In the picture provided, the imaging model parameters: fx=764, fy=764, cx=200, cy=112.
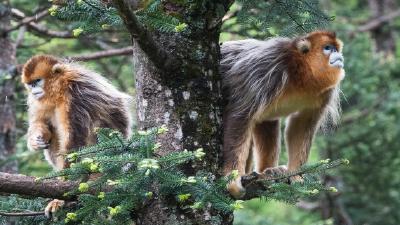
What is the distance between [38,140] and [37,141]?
0.04 ft

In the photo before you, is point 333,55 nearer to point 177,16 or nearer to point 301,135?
point 301,135

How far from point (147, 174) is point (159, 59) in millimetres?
817

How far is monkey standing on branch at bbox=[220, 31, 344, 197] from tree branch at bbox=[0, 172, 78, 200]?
2.78 feet

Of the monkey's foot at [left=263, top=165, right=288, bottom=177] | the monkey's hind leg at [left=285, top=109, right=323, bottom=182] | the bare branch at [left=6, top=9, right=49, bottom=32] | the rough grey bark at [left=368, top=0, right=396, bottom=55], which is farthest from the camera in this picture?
the rough grey bark at [left=368, top=0, right=396, bottom=55]

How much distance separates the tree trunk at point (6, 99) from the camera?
5.96 metres

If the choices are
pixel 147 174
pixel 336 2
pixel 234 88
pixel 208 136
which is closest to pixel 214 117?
pixel 208 136

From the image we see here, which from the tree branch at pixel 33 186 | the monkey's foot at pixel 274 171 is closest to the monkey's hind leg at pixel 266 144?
the monkey's foot at pixel 274 171

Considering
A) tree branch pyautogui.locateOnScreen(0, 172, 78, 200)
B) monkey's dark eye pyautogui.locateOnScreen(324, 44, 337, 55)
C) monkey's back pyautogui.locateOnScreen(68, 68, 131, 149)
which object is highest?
monkey's dark eye pyautogui.locateOnScreen(324, 44, 337, 55)

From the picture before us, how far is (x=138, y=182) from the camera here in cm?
301

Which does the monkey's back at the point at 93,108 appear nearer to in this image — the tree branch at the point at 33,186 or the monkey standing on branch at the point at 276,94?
the monkey standing on branch at the point at 276,94

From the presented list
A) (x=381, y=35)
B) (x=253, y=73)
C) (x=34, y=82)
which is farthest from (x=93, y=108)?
(x=381, y=35)

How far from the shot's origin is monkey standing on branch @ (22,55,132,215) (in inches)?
179

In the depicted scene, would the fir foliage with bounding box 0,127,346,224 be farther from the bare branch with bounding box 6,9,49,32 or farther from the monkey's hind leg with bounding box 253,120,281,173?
the bare branch with bounding box 6,9,49,32

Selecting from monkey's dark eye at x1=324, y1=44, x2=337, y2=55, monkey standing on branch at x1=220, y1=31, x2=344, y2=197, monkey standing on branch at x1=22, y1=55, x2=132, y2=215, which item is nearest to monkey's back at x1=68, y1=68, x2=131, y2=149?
monkey standing on branch at x1=22, y1=55, x2=132, y2=215
